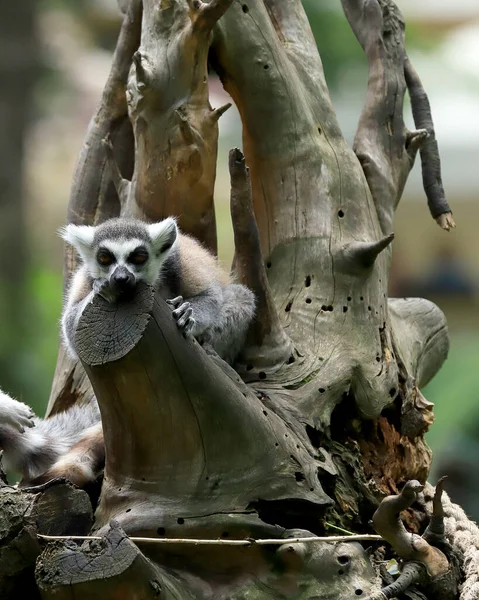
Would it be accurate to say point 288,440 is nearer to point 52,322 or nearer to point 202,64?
point 202,64

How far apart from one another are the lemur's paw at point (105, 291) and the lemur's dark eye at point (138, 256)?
324 mm

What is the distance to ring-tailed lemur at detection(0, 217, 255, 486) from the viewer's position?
2918mm

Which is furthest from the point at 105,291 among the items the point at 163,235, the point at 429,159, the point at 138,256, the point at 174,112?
the point at 429,159

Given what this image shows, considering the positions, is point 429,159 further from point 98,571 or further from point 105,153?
point 98,571

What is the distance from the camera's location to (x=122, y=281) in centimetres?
261

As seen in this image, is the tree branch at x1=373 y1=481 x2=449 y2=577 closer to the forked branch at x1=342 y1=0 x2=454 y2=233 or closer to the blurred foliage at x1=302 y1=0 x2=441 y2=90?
the forked branch at x1=342 y1=0 x2=454 y2=233

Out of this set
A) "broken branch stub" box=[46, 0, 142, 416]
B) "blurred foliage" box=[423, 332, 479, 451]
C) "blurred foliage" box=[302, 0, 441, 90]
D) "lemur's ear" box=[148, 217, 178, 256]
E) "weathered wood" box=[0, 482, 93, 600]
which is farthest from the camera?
"blurred foliage" box=[302, 0, 441, 90]

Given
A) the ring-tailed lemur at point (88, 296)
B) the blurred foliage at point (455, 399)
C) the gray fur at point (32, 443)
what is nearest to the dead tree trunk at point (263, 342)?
the ring-tailed lemur at point (88, 296)

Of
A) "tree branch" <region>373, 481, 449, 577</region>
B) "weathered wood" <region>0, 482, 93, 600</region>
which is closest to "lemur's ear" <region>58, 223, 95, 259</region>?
"weathered wood" <region>0, 482, 93, 600</region>

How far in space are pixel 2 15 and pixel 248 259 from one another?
5.77m

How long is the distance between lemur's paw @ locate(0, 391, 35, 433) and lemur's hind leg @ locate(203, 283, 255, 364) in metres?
0.69

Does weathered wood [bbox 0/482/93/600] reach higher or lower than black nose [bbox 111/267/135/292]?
lower

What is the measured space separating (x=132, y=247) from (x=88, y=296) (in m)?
0.30

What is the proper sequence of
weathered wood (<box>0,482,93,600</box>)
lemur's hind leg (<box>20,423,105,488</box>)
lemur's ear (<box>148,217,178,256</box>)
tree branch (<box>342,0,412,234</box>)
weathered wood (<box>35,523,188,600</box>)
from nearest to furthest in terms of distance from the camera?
1. weathered wood (<box>35,523,188,600</box>)
2. weathered wood (<box>0,482,93,600</box>)
3. lemur's hind leg (<box>20,423,105,488</box>)
4. lemur's ear (<box>148,217,178,256</box>)
5. tree branch (<box>342,0,412,234</box>)
